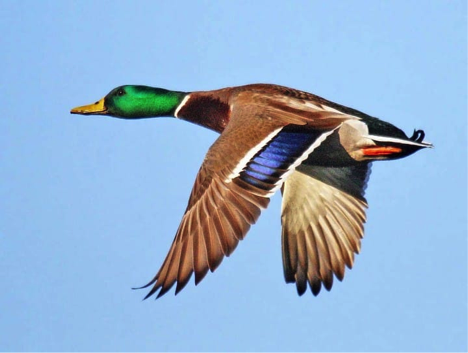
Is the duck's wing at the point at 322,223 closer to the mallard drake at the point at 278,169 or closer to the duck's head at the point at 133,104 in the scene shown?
the mallard drake at the point at 278,169

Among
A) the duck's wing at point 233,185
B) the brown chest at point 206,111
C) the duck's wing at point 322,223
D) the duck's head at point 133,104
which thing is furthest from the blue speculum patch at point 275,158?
the duck's head at point 133,104

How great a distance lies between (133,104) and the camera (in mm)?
10852

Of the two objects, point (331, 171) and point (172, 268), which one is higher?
point (331, 171)

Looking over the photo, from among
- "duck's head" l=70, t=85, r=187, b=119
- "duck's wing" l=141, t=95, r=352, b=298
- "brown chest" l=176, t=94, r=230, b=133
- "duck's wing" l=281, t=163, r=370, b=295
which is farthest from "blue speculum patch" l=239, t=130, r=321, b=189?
"duck's head" l=70, t=85, r=187, b=119

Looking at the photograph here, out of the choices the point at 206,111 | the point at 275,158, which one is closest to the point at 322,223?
the point at 206,111

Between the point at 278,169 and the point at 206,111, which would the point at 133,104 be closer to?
the point at 206,111

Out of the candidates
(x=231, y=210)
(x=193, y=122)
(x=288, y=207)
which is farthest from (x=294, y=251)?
(x=231, y=210)

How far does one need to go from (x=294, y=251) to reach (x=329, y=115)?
5.33 feet

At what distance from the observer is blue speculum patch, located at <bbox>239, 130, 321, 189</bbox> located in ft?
26.6

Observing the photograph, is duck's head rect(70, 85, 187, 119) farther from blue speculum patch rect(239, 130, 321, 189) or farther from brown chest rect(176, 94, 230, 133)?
blue speculum patch rect(239, 130, 321, 189)

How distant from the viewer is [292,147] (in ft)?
27.3

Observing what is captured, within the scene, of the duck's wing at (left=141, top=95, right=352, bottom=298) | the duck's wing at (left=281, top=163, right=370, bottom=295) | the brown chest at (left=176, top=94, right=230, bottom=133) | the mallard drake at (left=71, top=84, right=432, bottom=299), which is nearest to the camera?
the duck's wing at (left=141, top=95, right=352, bottom=298)

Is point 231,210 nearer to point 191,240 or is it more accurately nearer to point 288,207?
point 191,240

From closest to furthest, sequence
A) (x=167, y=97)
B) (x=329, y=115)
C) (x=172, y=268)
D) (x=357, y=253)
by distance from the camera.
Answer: (x=172, y=268) → (x=329, y=115) → (x=357, y=253) → (x=167, y=97)
